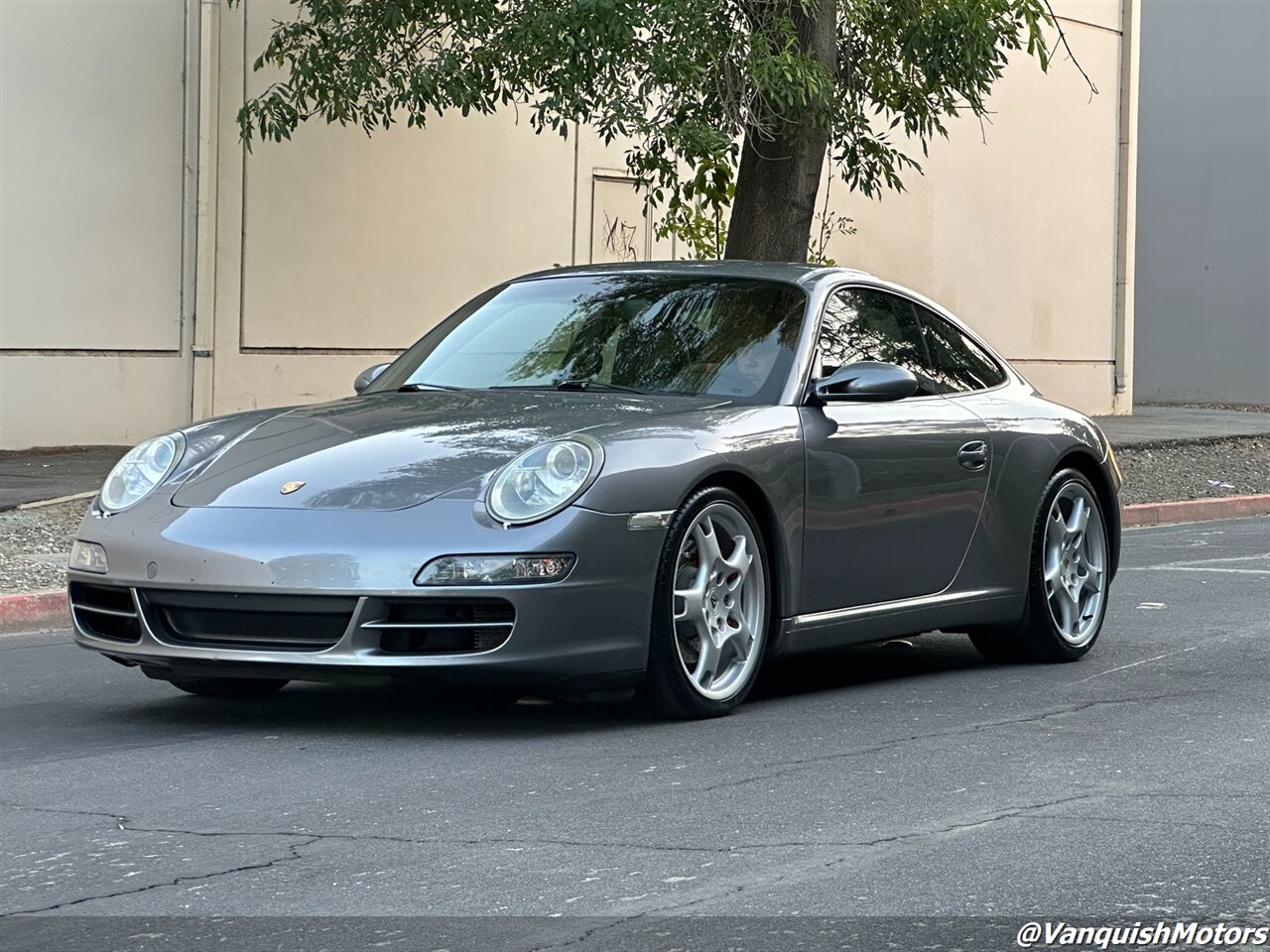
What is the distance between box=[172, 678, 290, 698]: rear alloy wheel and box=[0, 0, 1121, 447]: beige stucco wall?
31.2ft

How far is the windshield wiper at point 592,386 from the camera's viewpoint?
22.3ft

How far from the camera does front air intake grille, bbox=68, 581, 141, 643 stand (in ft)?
20.3

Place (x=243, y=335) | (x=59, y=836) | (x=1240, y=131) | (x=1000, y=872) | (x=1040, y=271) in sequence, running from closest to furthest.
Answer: (x=1000, y=872) < (x=59, y=836) < (x=243, y=335) < (x=1040, y=271) < (x=1240, y=131)

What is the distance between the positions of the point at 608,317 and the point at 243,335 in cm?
1053

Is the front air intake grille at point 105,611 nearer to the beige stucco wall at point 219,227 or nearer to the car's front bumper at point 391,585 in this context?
the car's front bumper at point 391,585

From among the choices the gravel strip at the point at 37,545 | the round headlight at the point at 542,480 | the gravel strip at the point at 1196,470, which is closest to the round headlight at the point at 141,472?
the round headlight at the point at 542,480

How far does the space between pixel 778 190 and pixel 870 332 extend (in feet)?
24.7

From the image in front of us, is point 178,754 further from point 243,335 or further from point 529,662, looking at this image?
point 243,335

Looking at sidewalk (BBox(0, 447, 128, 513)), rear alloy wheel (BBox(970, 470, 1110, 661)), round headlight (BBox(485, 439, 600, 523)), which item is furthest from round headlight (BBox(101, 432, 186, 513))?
sidewalk (BBox(0, 447, 128, 513))

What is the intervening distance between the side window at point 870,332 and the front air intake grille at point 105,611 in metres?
2.37

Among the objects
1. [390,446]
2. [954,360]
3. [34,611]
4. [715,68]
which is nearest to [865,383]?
[954,360]

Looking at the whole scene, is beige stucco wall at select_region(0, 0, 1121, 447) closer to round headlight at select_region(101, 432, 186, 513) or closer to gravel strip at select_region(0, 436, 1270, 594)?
gravel strip at select_region(0, 436, 1270, 594)

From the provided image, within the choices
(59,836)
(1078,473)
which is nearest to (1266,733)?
(1078,473)

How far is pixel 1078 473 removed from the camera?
812 centimetres
